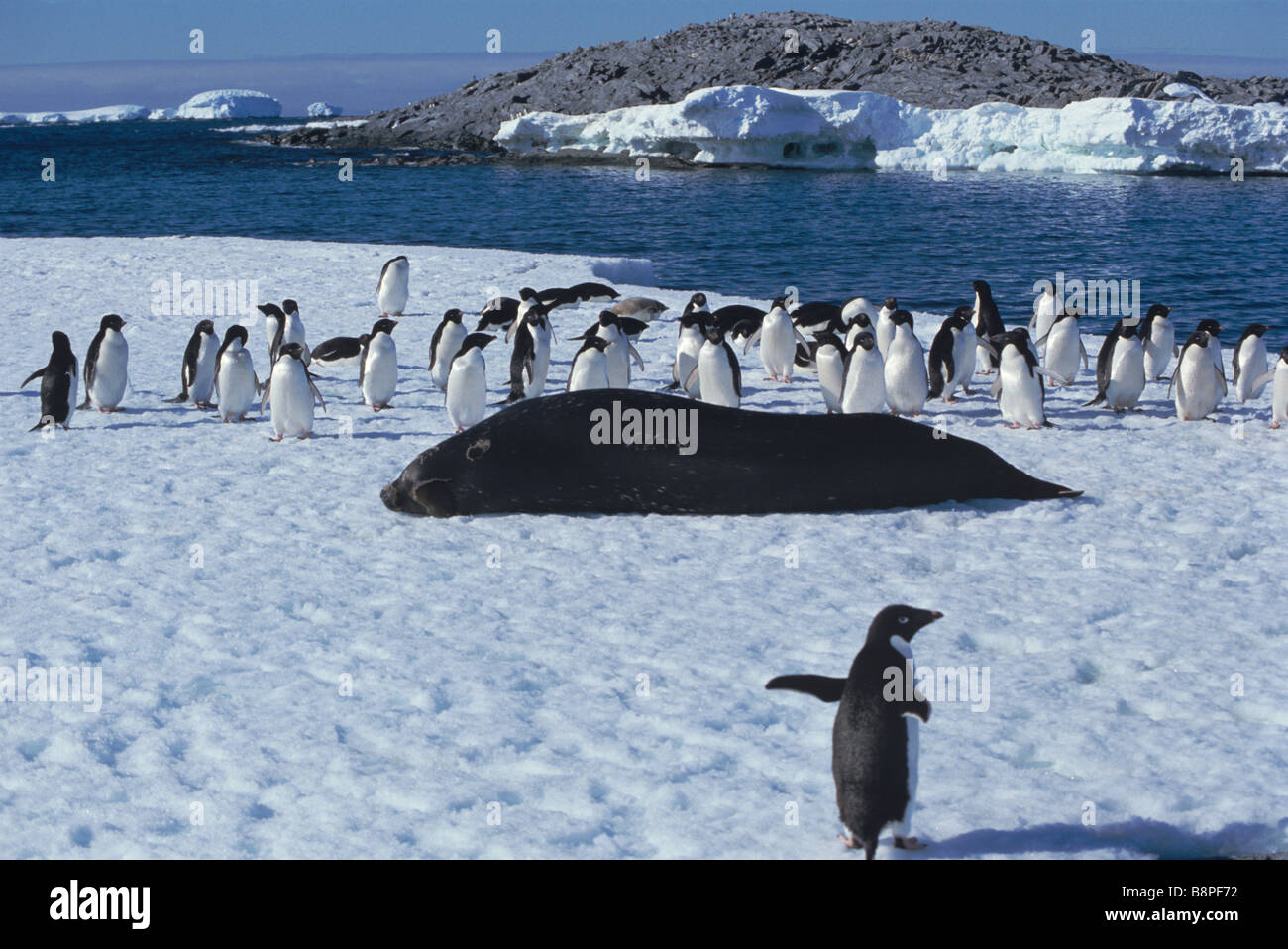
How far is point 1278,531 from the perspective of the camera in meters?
6.71

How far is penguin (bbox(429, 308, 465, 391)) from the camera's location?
10930mm

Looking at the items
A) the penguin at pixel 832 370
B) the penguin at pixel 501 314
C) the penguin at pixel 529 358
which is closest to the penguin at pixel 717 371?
the penguin at pixel 832 370

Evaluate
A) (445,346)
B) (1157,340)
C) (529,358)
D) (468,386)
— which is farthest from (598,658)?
(1157,340)

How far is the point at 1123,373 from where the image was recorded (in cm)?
981

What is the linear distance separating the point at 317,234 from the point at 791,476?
39.1 metres

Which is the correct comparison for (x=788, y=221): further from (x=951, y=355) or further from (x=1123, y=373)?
(x=1123, y=373)

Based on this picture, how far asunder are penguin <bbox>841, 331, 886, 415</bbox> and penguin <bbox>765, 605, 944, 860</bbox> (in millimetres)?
5478

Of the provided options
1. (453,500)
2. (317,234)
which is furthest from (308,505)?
(317,234)

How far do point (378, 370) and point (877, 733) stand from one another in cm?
720

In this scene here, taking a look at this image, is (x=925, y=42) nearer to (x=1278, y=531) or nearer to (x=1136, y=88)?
Result: (x=1136, y=88)

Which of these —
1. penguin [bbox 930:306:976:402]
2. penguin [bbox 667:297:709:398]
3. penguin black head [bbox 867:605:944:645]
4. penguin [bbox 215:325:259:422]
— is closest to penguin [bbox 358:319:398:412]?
penguin [bbox 215:325:259:422]

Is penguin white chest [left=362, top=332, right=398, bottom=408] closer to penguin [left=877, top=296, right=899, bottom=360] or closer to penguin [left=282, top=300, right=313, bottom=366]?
penguin [left=282, top=300, right=313, bottom=366]

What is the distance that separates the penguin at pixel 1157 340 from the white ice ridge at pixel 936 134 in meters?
52.6
